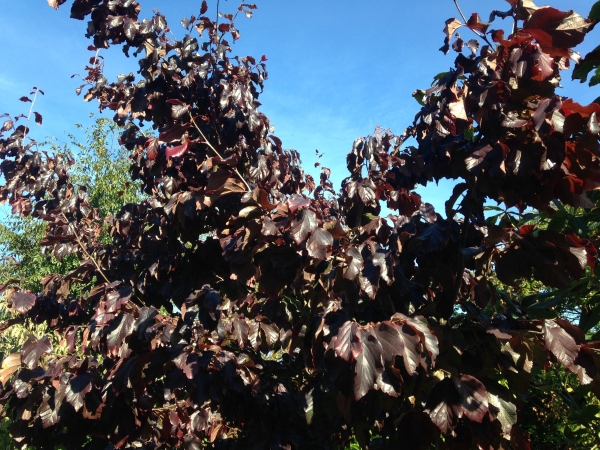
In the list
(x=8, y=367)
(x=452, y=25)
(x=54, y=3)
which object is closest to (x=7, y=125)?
(x=54, y=3)

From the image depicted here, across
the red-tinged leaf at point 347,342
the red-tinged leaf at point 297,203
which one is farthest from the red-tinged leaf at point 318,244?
the red-tinged leaf at point 347,342

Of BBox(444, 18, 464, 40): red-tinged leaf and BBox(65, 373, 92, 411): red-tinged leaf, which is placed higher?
BBox(444, 18, 464, 40): red-tinged leaf

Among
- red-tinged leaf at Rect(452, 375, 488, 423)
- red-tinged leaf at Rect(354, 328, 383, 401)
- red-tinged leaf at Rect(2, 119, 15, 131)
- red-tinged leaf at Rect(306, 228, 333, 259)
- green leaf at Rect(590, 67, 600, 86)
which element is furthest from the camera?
red-tinged leaf at Rect(2, 119, 15, 131)

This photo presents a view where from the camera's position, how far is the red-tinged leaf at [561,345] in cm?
141

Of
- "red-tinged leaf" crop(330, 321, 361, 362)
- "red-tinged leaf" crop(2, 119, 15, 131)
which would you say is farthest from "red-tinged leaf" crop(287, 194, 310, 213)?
"red-tinged leaf" crop(2, 119, 15, 131)

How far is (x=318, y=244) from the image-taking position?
157 cm

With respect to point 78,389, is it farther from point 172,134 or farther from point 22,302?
point 172,134

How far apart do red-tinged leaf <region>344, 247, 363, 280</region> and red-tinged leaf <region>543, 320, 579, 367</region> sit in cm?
60

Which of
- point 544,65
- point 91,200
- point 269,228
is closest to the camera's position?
point 544,65

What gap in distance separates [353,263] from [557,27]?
0.99 metres

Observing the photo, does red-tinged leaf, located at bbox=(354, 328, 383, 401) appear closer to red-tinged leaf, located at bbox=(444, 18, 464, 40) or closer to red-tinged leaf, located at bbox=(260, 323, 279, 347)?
red-tinged leaf, located at bbox=(260, 323, 279, 347)

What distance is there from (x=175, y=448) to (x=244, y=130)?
1.77 metres

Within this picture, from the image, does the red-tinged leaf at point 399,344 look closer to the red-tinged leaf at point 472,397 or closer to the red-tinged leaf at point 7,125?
the red-tinged leaf at point 472,397

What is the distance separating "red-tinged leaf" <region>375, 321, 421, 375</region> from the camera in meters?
1.37
